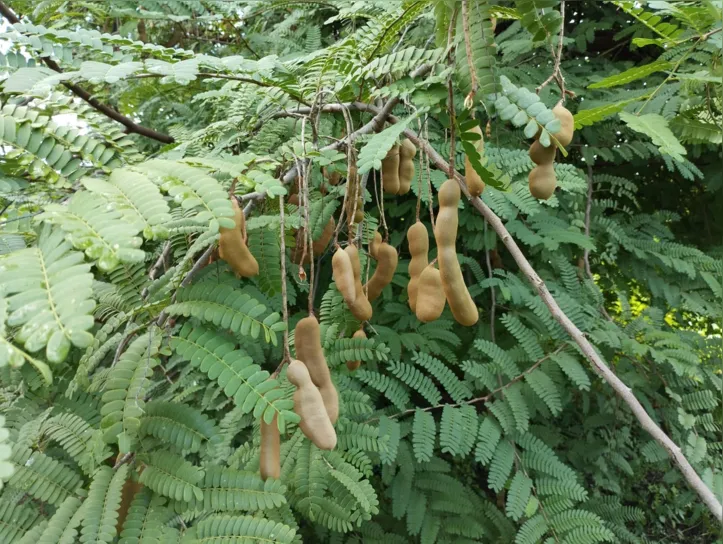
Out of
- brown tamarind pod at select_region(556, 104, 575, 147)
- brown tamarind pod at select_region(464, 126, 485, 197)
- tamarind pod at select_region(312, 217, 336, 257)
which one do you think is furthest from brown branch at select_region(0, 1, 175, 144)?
brown tamarind pod at select_region(556, 104, 575, 147)

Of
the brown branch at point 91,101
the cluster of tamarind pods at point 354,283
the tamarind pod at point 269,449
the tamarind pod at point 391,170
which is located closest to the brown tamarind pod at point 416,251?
the cluster of tamarind pods at point 354,283

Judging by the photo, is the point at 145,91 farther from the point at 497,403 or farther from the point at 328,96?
the point at 497,403

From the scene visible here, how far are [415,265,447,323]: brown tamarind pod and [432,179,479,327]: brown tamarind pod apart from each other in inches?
0.7

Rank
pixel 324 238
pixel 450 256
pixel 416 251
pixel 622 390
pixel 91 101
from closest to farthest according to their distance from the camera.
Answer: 1. pixel 622 390
2. pixel 450 256
3. pixel 416 251
4. pixel 324 238
5. pixel 91 101

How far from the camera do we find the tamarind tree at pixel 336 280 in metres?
0.75

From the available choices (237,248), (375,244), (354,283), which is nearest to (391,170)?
(375,244)

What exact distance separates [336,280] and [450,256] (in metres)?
0.21

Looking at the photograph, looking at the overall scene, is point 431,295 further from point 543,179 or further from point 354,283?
point 543,179

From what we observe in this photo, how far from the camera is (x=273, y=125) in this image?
1347 mm

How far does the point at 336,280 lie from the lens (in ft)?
3.01

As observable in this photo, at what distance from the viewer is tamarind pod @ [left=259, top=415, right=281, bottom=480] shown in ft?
2.77

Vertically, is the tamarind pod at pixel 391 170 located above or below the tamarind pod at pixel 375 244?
above

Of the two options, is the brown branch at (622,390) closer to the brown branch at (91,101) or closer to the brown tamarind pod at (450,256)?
the brown tamarind pod at (450,256)

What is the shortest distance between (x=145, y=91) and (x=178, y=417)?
1.25 meters
